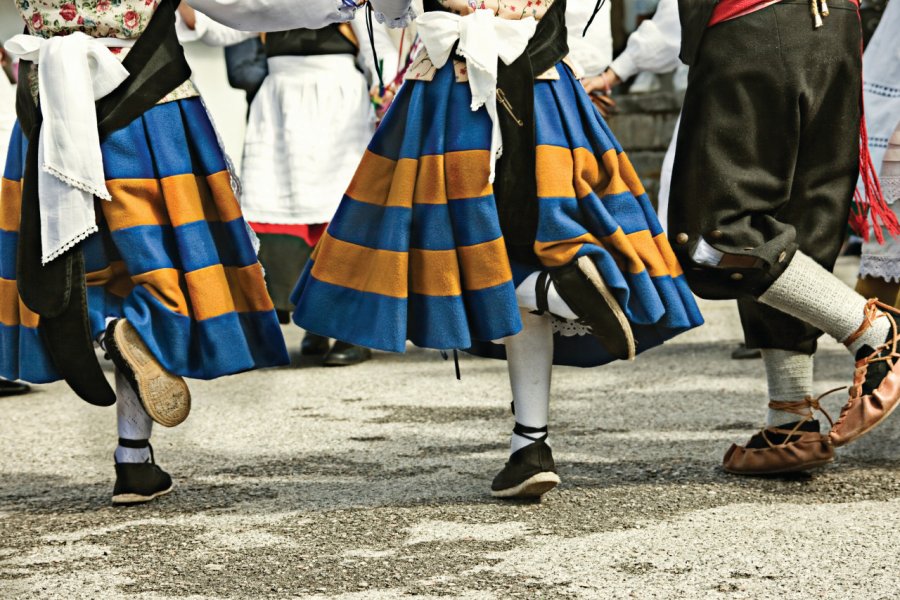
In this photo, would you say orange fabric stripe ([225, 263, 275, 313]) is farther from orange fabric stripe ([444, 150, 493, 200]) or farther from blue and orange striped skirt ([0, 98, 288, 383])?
orange fabric stripe ([444, 150, 493, 200])

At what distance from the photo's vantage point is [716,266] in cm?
308

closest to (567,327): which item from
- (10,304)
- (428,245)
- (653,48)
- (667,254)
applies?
(667,254)

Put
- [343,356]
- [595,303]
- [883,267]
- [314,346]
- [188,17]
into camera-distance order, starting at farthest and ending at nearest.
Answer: [314,346]
[343,356]
[188,17]
[883,267]
[595,303]

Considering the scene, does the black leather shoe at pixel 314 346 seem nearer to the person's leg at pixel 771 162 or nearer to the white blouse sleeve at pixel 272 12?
the white blouse sleeve at pixel 272 12

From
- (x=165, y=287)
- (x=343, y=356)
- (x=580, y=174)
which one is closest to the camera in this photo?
(x=580, y=174)

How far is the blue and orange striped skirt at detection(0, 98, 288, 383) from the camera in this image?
3.07m

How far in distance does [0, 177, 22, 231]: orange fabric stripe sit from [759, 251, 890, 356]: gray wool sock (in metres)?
1.73

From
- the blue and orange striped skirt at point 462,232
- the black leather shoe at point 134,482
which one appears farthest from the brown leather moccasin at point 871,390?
the black leather shoe at point 134,482

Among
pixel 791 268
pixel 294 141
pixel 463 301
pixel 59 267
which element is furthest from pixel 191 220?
pixel 294 141

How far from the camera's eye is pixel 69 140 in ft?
9.93

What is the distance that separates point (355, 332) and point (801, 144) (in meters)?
1.13

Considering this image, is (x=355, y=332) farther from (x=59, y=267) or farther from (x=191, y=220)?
(x=59, y=267)

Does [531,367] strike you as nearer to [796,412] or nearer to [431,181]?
[431,181]

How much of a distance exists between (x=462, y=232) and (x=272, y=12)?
755 mm
